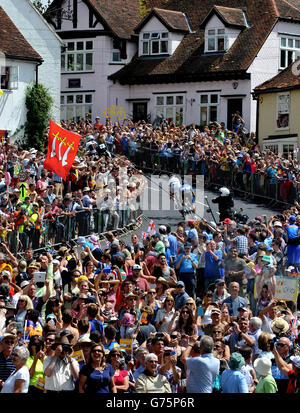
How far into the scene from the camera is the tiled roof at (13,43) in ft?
147

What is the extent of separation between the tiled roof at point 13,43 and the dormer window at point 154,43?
28.1 feet

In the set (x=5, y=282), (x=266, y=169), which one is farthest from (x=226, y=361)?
(x=266, y=169)

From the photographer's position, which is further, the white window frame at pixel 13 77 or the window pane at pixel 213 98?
the window pane at pixel 213 98

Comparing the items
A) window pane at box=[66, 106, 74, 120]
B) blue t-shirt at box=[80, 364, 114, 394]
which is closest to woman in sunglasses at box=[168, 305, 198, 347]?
blue t-shirt at box=[80, 364, 114, 394]

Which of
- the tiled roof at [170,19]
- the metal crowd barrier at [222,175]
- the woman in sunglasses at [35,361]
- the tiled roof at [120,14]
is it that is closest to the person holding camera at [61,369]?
the woman in sunglasses at [35,361]

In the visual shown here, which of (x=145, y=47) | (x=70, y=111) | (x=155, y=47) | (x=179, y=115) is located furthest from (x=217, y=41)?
(x=70, y=111)

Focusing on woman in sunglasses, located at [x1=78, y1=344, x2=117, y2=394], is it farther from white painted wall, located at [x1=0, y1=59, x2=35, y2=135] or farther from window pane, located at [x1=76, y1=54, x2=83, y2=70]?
window pane, located at [x1=76, y1=54, x2=83, y2=70]

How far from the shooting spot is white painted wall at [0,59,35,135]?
44922 mm

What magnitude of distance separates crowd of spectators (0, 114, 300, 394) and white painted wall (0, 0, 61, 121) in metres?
21.9

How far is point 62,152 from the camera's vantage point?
26922mm

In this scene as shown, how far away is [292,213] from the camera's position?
2720 centimetres

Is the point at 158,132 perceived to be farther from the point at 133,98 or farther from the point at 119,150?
the point at 133,98

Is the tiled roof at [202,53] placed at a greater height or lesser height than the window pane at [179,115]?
greater

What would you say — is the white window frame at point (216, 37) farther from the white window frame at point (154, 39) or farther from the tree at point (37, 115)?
the tree at point (37, 115)
